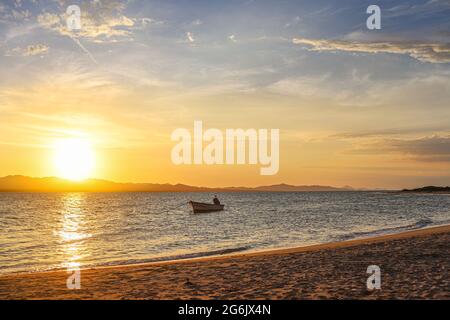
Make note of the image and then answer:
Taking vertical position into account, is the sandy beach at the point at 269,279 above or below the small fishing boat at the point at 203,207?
above

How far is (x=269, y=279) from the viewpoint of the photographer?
14266 millimetres

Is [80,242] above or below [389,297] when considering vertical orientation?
below

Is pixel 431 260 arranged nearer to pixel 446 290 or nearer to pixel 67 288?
pixel 446 290

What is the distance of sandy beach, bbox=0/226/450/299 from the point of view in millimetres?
11992

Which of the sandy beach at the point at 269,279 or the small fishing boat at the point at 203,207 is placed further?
the small fishing boat at the point at 203,207

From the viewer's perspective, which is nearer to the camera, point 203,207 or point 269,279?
point 269,279

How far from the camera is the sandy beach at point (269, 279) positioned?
11992mm

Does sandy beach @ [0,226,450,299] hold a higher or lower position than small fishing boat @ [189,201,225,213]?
higher

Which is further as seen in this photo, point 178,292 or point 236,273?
point 236,273

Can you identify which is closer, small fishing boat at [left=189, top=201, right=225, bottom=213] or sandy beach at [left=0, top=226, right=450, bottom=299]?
sandy beach at [left=0, top=226, right=450, bottom=299]

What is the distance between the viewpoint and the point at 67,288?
14312mm

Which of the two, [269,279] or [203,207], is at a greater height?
[269,279]
